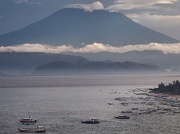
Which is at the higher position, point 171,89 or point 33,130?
point 171,89

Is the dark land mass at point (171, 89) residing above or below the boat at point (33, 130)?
above

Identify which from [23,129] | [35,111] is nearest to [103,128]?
[23,129]

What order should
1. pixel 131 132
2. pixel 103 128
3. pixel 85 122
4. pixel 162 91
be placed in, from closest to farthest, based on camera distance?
1. pixel 131 132
2. pixel 103 128
3. pixel 85 122
4. pixel 162 91

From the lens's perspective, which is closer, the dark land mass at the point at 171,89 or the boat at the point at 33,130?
the boat at the point at 33,130

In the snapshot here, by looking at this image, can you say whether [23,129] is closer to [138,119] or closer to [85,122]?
[85,122]

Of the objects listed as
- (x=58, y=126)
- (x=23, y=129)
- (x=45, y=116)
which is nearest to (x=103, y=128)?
(x=58, y=126)

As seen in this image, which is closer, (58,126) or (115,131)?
(115,131)

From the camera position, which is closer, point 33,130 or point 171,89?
point 33,130

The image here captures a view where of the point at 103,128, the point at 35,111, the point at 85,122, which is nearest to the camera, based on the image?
the point at 103,128

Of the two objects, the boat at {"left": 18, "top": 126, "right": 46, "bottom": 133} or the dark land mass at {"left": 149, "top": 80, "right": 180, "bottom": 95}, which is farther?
the dark land mass at {"left": 149, "top": 80, "right": 180, "bottom": 95}

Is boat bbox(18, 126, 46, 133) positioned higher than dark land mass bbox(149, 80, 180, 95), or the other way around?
dark land mass bbox(149, 80, 180, 95)
